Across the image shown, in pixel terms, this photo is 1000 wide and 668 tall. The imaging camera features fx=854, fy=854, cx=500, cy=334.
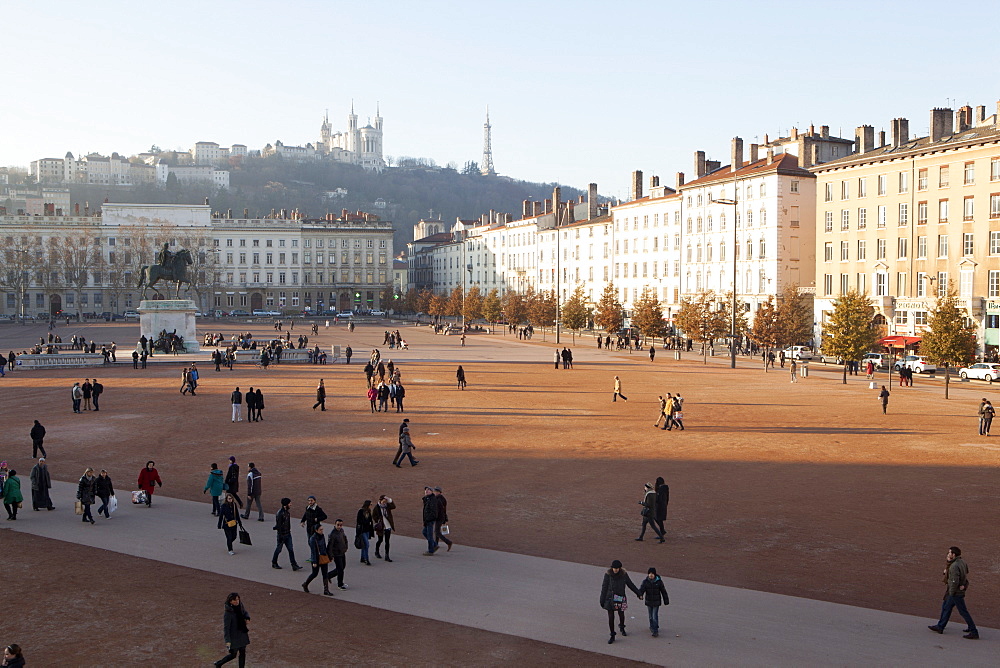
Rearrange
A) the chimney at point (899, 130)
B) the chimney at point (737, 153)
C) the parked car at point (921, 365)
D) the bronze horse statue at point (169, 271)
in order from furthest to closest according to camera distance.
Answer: the chimney at point (737, 153) → the chimney at point (899, 130) → the bronze horse statue at point (169, 271) → the parked car at point (921, 365)

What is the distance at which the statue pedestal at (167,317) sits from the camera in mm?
59969

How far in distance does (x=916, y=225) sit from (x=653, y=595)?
5910 cm

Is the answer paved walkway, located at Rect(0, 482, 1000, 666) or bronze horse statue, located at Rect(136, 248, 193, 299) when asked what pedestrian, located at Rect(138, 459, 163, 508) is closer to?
paved walkway, located at Rect(0, 482, 1000, 666)

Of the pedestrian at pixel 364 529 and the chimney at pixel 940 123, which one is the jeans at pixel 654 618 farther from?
the chimney at pixel 940 123

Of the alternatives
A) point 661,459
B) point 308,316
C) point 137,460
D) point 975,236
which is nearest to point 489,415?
point 661,459

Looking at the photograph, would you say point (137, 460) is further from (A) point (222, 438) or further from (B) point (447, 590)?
(B) point (447, 590)

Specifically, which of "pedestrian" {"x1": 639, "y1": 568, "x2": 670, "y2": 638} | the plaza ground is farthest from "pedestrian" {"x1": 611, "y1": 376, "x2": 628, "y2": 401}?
"pedestrian" {"x1": 639, "y1": 568, "x2": 670, "y2": 638}

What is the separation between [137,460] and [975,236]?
55612 millimetres

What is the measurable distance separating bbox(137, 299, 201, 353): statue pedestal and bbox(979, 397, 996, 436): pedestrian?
49.3 m

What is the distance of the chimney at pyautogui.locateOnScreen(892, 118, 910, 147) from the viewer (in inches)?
2621

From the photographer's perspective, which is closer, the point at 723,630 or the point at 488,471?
the point at 723,630

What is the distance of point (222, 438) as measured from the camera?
27953 mm

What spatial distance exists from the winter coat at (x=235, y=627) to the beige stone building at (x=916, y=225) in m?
50.8

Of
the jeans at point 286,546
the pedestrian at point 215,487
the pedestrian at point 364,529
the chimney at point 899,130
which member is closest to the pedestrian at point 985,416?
the pedestrian at point 364,529
